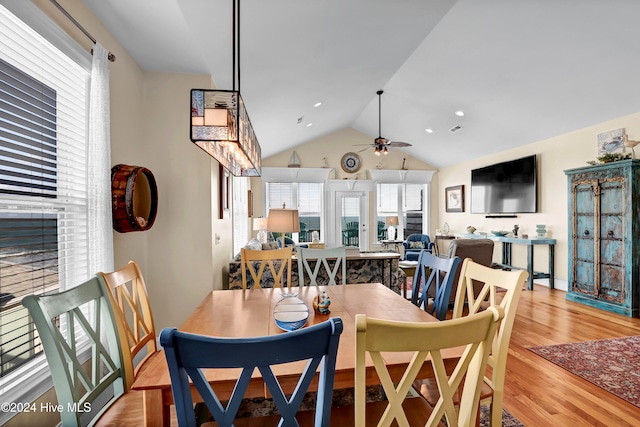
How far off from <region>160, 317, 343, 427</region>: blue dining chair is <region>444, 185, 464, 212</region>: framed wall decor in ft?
23.5

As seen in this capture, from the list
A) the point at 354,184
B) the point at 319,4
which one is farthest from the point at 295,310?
the point at 354,184

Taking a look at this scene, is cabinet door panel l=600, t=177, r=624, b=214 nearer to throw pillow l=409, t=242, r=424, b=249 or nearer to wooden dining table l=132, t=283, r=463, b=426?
throw pillow l=409, t=242, r=424, b=249

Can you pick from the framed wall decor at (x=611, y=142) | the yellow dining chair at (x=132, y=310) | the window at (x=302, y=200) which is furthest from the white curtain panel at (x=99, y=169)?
the framed wall decor at (x=611, y=142)

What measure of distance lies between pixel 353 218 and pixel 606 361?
5394 millimetres

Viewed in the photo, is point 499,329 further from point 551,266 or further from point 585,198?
point 551,266

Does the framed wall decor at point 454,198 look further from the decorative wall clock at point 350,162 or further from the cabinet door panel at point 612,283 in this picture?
the cabinet door panel at point 612,283

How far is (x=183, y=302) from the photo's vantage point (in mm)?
2828

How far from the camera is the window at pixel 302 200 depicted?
7195 millimetres

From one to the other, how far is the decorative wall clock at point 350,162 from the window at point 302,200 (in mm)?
786

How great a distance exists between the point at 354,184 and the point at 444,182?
242 cm

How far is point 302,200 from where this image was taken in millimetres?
7316

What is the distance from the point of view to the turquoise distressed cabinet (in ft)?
11.5

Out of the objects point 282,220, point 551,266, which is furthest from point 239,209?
point 551,266

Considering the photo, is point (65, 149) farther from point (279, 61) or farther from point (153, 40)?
point (279, 61)
